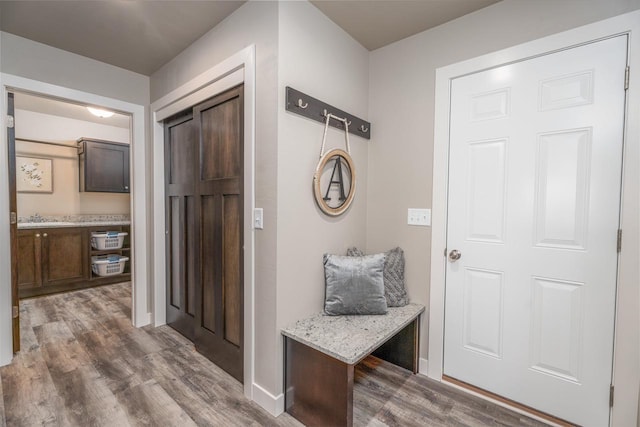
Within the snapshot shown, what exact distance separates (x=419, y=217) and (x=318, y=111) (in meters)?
1.04

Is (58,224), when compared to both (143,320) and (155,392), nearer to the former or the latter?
(143,320)

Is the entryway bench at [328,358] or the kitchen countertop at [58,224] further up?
the kitchen countertop at [58,224]

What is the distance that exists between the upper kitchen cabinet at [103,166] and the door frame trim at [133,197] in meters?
2.07

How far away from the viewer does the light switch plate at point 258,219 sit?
66.9 inches

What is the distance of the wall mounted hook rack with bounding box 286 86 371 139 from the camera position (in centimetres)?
164

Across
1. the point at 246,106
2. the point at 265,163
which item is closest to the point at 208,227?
the point at 265,163

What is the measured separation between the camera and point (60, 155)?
4.24m

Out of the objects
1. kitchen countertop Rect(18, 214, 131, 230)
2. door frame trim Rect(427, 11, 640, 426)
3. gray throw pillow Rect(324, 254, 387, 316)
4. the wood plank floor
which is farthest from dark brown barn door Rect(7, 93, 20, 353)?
door frame trim Rect(427, 11, 640, 426)

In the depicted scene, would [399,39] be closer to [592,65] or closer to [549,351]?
[592,65]

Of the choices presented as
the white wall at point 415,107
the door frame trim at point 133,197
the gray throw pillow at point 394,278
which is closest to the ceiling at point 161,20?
the white wall at point 415,107

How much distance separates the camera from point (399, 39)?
2119 mm

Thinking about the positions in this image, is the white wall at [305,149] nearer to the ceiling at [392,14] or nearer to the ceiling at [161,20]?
the ceiling at [392,14]

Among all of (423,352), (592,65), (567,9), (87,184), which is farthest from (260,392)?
(87,184)

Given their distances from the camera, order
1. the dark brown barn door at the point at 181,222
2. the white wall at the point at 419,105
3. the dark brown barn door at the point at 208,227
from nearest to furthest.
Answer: the white wall at the point at 419,105
the dark brown barn door at the point at 208,227
the dark brown barn door at the point at 181,222
